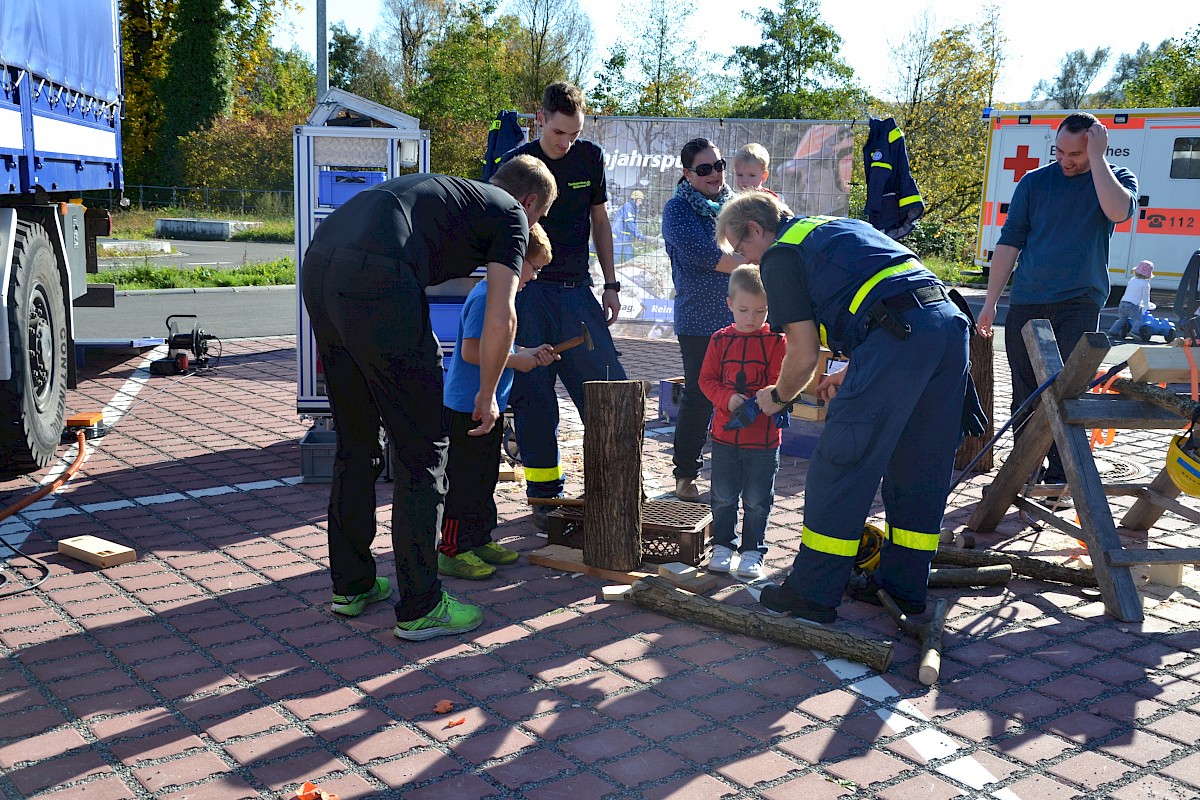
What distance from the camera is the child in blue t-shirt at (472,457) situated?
466 centimetres

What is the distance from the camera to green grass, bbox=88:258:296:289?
56.7 ft

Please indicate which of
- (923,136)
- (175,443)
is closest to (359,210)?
(175,443)

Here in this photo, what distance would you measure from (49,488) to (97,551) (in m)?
1.43

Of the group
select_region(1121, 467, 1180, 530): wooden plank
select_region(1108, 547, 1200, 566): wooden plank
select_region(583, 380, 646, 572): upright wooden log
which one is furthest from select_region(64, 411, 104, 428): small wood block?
select_region(1121, 467, 1180, 530): wooden plank

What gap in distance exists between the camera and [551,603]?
4.47 m

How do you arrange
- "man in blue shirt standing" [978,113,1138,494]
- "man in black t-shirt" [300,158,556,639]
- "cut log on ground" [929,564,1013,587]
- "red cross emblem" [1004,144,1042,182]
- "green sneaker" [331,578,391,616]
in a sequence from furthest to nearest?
"red cross emblem" [1004,144,1042,182] < "man in blue shirt standing" [978,113,1138,494] < "cut log on ground" [929,564,1013,587] < "green sneaker" [331,578,391,616] < "man in black t-shirt" [300,158,556,639]

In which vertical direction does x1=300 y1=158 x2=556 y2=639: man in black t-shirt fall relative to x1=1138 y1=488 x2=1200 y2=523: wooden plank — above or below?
above

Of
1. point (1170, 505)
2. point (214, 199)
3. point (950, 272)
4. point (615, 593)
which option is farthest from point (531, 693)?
point (214, 199)

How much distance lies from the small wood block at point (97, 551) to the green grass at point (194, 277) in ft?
42.7

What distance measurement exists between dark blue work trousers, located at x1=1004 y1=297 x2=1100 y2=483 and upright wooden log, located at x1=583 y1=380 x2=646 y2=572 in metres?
2.28

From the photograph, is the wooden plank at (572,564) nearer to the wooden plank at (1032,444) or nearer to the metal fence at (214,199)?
the wooden plank at (1032,444)

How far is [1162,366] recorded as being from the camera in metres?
4.48

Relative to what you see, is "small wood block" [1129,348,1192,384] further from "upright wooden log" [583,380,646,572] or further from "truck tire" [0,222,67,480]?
"truck tire" [0,222,67,480]

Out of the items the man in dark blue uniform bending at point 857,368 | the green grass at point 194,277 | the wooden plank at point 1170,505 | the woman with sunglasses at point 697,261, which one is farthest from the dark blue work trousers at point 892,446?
the green grass at point 194,277
